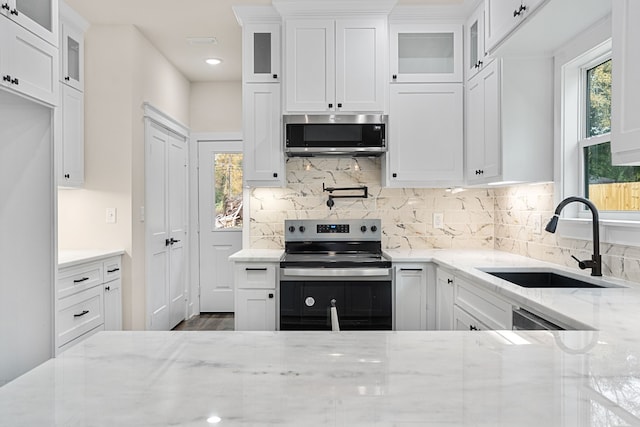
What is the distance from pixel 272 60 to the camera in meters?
3.35

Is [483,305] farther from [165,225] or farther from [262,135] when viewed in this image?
[165,225]

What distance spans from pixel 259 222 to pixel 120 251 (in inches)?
44.4

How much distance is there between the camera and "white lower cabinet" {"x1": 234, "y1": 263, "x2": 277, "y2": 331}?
306 cm

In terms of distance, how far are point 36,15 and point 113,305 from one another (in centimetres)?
212

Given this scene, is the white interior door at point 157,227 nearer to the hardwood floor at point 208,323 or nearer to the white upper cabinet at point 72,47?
the hardwood floor at point 208,323

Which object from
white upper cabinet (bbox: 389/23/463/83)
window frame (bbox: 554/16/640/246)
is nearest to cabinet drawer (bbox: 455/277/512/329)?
window frame (bbox: 554/16/640/246)

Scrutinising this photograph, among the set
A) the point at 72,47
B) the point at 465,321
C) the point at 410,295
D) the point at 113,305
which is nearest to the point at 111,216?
the point at 113,305

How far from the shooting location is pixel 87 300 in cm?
303

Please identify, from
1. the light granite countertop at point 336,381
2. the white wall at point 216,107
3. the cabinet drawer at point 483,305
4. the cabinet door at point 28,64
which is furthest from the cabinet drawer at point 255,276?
the white wall at point 216,107

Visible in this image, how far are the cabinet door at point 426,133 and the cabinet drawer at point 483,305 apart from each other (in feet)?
3.39

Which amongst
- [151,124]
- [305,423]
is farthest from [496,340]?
[151,124]

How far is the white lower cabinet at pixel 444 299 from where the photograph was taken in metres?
2.72

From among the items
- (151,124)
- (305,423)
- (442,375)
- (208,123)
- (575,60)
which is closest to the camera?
(305,423)

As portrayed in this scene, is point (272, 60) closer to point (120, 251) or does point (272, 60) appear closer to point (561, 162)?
point (120, 251)
